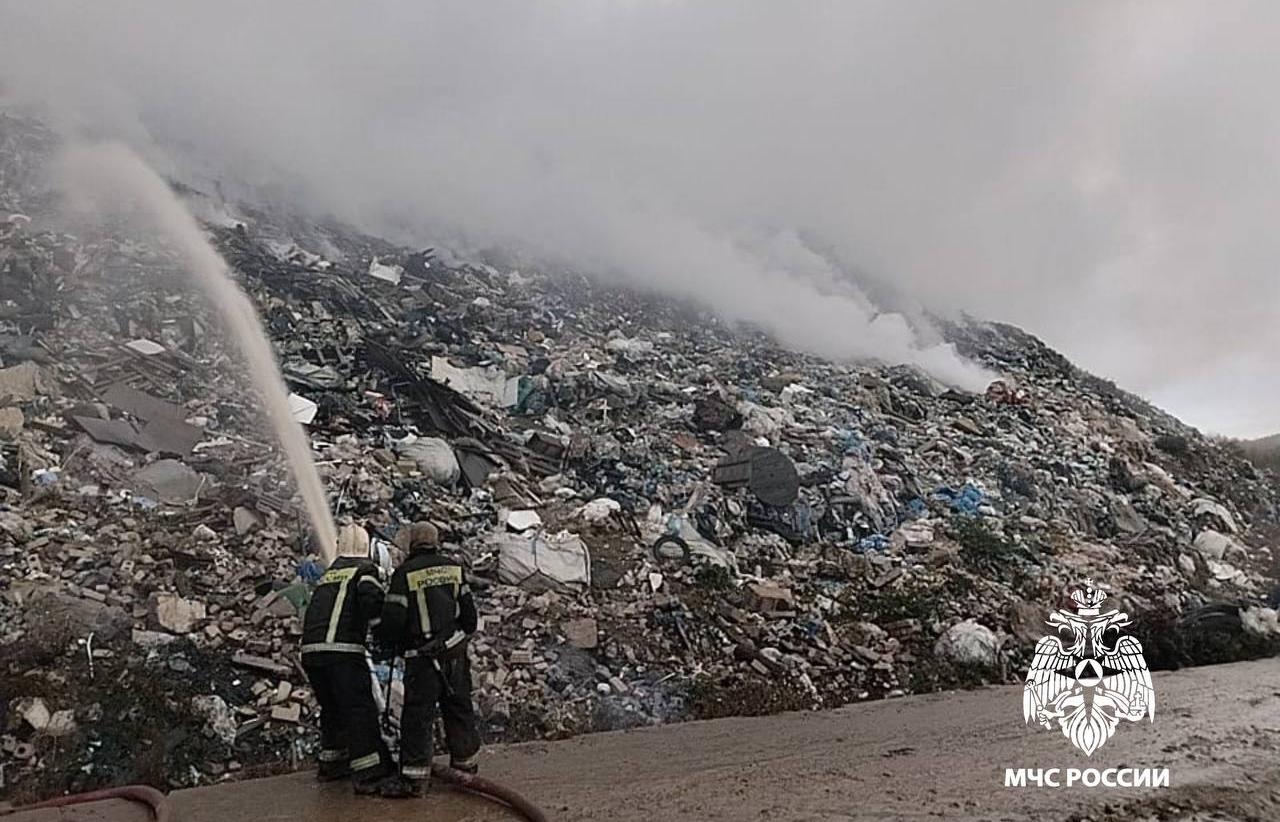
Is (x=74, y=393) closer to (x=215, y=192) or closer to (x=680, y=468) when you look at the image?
(x=680, y=468)

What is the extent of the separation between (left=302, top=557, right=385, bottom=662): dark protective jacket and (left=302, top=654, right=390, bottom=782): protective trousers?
40 millimetres

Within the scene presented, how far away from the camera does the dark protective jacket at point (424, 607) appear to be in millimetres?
3422

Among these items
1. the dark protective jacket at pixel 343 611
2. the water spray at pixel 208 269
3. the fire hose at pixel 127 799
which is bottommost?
the fire hose at pixel 127 799

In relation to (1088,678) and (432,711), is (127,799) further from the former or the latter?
(1088,678)

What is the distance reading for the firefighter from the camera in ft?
11.1

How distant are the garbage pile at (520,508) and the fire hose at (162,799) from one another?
670mm

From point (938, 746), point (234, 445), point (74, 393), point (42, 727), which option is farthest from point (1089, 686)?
point (74, 393)

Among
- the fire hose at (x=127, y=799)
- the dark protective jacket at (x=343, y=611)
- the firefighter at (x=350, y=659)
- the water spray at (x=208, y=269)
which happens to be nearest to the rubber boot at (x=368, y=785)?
the firefighter at (x=350, y=659)

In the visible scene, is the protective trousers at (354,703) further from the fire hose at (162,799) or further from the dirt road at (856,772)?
the fire hose at (162,799)

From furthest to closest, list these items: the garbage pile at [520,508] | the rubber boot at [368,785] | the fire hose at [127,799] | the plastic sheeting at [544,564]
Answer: the plastic sheeting at [544,564]
the garbage pile at [520,508]
the rubber boot at [368,785]
the fire hose at [127,799]

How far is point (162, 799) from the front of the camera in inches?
123

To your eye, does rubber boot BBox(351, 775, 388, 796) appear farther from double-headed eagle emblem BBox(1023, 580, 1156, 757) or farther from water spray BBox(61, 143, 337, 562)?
double-headed eagle emblem BBox(1023, 580, 1156, 757)

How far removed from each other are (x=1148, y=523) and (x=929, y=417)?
10.9 feet

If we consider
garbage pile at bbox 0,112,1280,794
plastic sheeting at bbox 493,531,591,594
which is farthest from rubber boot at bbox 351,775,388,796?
plastic sheeting at bbox 493,531,591,594
